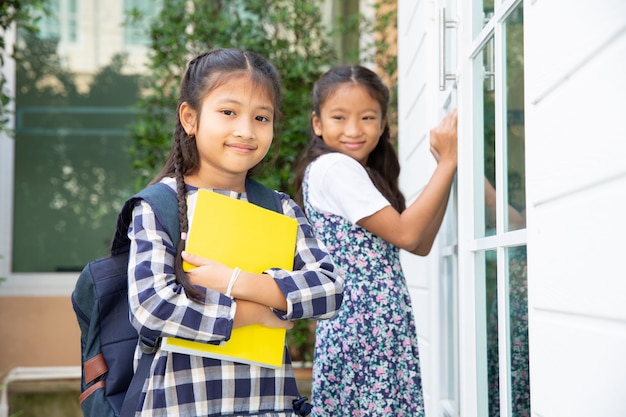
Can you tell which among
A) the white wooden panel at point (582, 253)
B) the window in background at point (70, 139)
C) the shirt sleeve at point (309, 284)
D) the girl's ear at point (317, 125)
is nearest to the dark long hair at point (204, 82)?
the shirt sleeve at point (309, 284)

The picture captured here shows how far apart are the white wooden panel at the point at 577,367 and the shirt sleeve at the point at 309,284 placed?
421 millimetres

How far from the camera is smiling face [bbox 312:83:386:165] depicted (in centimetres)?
203

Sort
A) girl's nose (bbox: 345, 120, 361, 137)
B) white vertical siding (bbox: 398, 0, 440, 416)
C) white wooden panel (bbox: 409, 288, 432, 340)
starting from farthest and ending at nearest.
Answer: white wooden panel (bbox: 409, 288, 432, 340), white vertical siding (bbox: 398, 0, 440, 416), girl's nose (bbox: 345, 120, 361, 137)

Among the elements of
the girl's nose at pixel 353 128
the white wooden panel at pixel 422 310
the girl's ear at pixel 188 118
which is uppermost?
the girl's nose at pixel 353 128

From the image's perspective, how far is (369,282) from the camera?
1851 millimetres

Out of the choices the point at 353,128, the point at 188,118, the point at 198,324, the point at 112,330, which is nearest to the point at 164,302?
the point at 198,324

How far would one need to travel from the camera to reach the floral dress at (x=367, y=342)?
71.4 inches

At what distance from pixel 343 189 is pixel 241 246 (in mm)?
506

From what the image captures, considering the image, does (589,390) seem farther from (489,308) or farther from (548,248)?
(489,308)

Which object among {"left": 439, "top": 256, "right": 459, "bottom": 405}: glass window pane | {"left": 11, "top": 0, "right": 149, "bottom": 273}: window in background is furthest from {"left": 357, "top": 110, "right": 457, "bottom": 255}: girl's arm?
{"left": 11, "top": 0, "right": 149, "bottom": 273}: window in background

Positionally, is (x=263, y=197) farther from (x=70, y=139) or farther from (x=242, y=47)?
(x=70, y=139)

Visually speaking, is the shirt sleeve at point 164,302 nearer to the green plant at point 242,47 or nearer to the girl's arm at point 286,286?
the girl's arm at point 286,286

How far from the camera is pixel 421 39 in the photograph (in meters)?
2.64

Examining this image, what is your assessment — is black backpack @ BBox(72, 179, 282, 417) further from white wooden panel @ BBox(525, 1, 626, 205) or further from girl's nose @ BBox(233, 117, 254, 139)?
white wooden panel @ BBox(525, 1, 626, 205)
